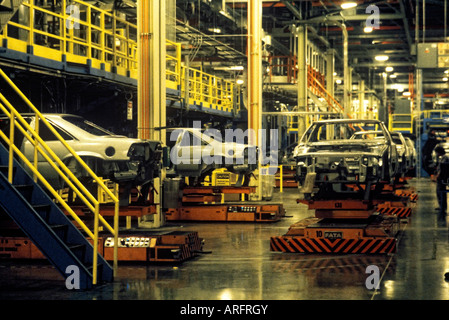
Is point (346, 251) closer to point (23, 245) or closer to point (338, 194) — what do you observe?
point (338, 194)

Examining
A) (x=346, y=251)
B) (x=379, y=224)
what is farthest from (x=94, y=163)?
(x=379, y=224)

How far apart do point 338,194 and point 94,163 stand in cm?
487

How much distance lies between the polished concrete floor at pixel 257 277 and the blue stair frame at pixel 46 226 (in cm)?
30

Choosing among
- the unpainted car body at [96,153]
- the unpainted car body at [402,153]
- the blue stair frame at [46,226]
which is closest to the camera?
the blue stair frame at [46,226]

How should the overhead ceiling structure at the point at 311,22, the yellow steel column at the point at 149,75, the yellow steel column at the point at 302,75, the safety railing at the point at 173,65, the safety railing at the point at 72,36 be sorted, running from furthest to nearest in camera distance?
the yellow steel column at the point at 302,75 < the overhead ceiling structure at the point at 311,22 < the safety railing at the point at 173,65 < the safety railing at the point at 72,36 < the yellow steel column at the point at 149,75

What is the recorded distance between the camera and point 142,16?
13.1 meters

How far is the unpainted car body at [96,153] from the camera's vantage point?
37.2 ft

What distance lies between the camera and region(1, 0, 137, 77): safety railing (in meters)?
13.3

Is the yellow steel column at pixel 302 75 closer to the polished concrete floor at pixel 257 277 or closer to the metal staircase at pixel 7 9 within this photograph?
the polished concrete floor at pixel 257 277

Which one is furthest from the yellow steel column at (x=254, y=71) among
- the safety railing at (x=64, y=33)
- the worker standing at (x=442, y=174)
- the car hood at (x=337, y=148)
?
the car hood at (x=337, y=148)

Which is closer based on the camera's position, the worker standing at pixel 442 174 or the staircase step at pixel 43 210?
the staircase step at pixel 43 210

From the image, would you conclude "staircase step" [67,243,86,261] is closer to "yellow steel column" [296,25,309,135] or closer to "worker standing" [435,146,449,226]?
"worker standing" [435,146,449,226]
